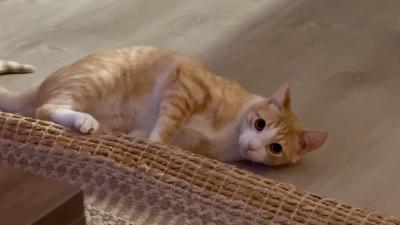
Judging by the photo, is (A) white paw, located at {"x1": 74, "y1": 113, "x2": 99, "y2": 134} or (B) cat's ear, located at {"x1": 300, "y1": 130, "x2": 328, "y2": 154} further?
(B) cat's ear, located at {"x1": 300, "y1": 130, "x2": 328, "y2": 154}

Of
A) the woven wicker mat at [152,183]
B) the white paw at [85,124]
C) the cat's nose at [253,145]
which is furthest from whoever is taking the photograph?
the cat's nose at [253,145]

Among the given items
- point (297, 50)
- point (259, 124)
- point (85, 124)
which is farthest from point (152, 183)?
point (297, 50)

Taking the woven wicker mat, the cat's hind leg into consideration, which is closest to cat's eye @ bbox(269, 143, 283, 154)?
the woven wicker mat

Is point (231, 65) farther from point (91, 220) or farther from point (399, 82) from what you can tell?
point (91, 220)

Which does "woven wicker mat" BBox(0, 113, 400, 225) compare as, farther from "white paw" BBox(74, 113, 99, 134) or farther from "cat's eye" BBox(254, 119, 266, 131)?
"cat's eye" BBox(254, 119, 266, 131)

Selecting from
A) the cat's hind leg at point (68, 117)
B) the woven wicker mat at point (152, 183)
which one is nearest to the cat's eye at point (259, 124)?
the woven wicker mat at point (152, 183)

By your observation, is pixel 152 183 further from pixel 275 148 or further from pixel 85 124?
pixel 275 148

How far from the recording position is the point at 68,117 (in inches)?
63.6

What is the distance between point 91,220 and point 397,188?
2.14 feet

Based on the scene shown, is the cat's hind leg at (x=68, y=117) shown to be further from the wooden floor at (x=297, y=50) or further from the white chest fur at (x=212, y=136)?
the wooden floor at (x=297, y=50)

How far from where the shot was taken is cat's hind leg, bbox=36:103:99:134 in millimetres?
1586

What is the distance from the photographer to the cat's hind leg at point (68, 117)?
1586mm

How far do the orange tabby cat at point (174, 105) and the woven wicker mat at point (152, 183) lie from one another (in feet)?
0.36

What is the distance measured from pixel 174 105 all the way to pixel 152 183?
0.84 ft
